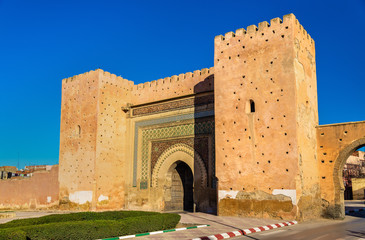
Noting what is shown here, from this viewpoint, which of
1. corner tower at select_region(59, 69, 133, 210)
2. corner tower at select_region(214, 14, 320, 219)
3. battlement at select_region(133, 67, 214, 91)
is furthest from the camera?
corner tower at select_region(59, 69, 133, 210)

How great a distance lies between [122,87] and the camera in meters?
15.1

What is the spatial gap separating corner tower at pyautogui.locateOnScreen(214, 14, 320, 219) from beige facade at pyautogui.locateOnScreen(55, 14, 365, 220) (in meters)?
0.03

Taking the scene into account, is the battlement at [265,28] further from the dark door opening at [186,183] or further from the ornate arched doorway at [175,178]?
the dark door opening at [186,183]

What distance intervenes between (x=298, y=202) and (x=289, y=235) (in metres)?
2.82

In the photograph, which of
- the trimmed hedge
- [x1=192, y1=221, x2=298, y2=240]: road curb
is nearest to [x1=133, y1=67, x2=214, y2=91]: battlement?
[x1=192, y1=221, x2=298, y2=240]: road curb

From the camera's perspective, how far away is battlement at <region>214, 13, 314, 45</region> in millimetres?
10445

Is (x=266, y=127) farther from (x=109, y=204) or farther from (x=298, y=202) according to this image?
(x=109, y=204)

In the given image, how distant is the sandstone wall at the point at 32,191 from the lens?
14.9m

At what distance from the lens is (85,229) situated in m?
6.18

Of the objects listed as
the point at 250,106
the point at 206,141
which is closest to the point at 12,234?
the point at 250,106

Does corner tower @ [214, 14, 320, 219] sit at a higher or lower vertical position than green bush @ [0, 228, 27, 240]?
higher

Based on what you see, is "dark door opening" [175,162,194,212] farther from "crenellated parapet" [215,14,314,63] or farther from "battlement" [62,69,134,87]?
"crenellated parapet" [215,14,314,63]

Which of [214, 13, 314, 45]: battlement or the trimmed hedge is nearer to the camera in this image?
the trimmed hedge

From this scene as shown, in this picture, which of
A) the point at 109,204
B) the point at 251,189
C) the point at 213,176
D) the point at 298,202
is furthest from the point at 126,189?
the point at 298,202
